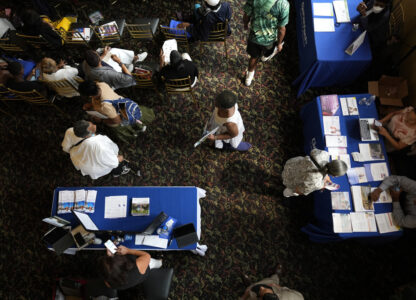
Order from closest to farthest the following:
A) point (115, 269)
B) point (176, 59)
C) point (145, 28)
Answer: point (115, 269) < point (176, 59) < point (145, 28)

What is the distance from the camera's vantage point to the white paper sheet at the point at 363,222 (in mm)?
3215

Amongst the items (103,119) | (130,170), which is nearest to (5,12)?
(103,119)

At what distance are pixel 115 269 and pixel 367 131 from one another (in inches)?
149

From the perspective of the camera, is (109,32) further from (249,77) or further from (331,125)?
(331,125)

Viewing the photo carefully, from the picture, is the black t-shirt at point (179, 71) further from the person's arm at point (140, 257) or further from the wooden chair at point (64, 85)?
the person's arm at point (140, 257)

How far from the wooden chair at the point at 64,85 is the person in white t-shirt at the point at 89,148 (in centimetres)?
132

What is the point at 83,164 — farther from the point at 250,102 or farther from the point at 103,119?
the point at 250,102

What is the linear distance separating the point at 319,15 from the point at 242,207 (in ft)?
11.5

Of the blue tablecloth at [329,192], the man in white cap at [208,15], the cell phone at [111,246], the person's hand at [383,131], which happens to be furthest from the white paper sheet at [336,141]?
the cell phone at [111,246]

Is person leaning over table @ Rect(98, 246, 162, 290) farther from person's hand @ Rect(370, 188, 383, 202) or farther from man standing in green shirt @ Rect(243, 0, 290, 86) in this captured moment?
man standing in green shirt @ Rect(243, 0, 290, 86)

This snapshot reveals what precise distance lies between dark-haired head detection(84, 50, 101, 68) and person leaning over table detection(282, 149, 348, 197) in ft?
10.7

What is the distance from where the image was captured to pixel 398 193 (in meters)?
3.28

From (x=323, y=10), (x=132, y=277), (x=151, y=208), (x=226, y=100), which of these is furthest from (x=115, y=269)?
(x=323, y=10)

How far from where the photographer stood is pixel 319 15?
13.7 ft
